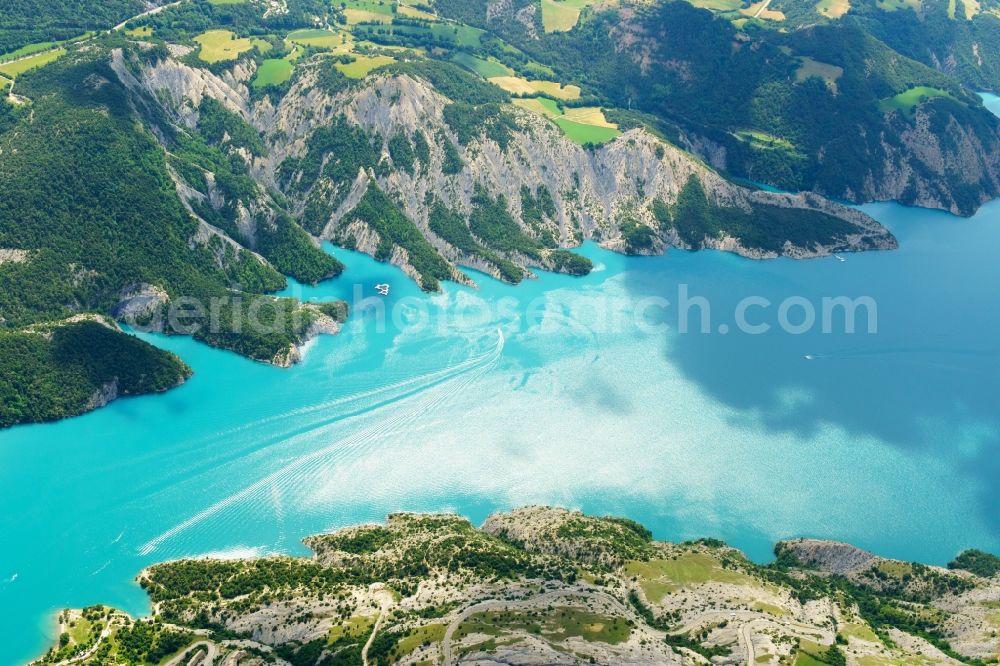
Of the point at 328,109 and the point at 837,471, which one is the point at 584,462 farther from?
the point at 328,109

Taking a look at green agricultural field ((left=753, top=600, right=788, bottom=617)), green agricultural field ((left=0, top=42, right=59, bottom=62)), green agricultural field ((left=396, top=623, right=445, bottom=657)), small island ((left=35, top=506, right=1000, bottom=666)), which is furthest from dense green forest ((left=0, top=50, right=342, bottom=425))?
green agricultural field ((left=753, top=600, right=788, bottom=617))

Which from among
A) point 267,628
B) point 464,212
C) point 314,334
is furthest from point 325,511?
point 464,212

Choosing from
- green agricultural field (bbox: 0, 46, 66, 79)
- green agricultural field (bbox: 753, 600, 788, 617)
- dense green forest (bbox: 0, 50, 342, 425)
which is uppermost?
green agricultural field (bbox: 0, 46, 66, 79)

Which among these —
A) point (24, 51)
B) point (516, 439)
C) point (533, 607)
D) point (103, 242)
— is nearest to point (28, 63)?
point (24, 51)

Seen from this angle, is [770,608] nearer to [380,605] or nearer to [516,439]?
[380,605]

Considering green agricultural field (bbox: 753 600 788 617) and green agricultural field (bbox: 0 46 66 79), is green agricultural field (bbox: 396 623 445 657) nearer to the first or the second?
green agricultural field (bbox: 753 600 788 617)

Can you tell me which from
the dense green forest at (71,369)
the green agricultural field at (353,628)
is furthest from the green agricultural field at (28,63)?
the green agricultural field at (353,628)
